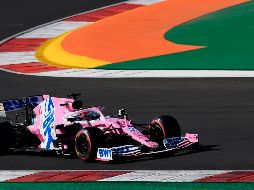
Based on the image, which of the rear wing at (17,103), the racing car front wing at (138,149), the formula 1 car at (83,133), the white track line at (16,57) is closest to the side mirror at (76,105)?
the formula 1 car at (83,133)

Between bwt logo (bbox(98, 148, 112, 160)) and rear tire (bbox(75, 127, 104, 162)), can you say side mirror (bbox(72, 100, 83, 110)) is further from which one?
bwt logo (bbox(98, 148, 112, 160))

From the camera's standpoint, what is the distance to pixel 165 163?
1611 centimetres

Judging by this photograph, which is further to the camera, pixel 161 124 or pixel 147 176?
pixel 161 124

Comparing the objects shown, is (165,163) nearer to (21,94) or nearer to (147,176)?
(147,176)

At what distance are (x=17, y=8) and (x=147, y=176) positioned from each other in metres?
25.6

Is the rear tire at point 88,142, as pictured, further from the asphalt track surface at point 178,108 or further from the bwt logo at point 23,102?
the bwt logo at point 23,102

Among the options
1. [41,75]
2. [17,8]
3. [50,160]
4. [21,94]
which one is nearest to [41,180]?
[50,160]

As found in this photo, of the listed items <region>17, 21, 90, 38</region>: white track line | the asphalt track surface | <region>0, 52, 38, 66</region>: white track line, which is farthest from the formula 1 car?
<region>17, 21, 90, 38</region>: white track line

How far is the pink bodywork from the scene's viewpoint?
16.6 m

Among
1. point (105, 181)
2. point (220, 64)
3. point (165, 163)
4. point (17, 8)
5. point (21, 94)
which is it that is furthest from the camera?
point (17, 8)

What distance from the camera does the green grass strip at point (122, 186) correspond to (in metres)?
14.1

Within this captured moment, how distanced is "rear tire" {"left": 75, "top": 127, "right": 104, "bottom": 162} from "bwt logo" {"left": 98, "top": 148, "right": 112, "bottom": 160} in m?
0.10

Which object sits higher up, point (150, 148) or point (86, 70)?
point (86, 70)

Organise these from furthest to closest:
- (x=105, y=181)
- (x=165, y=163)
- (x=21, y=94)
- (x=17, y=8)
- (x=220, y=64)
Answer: (x=17, y=8), (x=220, y=64), (x=21, y=94), (x=165, y=163), (x=105, y=181)
